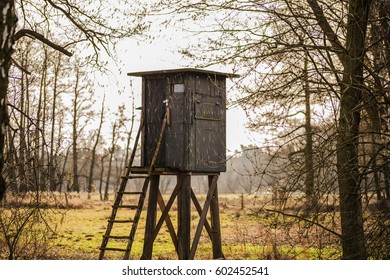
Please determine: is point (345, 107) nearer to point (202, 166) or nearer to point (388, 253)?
point (388, 253)

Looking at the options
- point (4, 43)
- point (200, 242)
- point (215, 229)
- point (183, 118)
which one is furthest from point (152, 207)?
point (4, 43)

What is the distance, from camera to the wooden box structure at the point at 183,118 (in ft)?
44.7

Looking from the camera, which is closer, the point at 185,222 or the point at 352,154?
the point at 352,154

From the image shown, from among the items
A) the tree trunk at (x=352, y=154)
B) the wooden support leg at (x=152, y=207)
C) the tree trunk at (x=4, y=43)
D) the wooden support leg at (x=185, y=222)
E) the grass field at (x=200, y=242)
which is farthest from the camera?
the wooden support leg at (x=152, y=207)

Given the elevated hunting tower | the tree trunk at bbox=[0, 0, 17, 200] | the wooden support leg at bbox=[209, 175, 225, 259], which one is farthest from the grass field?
the tree trunk at bbox=[0, 0, 17, 200]

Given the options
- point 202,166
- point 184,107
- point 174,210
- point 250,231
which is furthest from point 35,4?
point 174,210

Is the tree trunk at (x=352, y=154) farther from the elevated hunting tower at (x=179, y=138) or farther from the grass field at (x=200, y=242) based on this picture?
the elevated hunting tower at (x=179, y=138)

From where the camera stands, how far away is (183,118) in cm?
1362

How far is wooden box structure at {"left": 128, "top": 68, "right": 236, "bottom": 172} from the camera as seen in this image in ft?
44.7

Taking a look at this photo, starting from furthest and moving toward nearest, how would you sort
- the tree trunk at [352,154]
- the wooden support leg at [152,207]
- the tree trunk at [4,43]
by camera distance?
the wooden support leg at [152,207], the tree trunk at [352,154], the tree trunk at [4,43]

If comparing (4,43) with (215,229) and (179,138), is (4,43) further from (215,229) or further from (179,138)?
(215,229)

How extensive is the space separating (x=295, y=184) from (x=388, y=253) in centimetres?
147

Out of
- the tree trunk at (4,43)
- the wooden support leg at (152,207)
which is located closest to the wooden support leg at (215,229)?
the wooden support leg at (152,207)

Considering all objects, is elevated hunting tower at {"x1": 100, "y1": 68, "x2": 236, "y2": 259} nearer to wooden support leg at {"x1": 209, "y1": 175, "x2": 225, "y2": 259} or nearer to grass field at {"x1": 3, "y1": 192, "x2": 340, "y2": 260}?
wooden support leg at {"x1": 209, "y1": 175, "x2": 225, "y2": 259}
